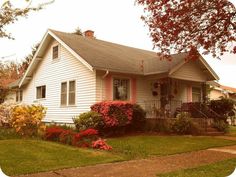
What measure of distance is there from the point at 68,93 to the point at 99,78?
2.60m

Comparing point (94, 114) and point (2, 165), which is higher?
point (94, 114)

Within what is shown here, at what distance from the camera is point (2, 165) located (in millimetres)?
7184

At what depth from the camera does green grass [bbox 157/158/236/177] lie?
625 centimetres

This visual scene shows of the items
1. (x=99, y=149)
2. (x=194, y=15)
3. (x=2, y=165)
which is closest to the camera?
(x=2, y=165)

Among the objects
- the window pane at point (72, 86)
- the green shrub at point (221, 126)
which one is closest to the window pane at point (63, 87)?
the window pane at point (72, 86)

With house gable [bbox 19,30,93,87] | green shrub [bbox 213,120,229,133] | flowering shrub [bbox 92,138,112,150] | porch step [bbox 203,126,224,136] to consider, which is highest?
house gable [bbox 19,30,93,87]

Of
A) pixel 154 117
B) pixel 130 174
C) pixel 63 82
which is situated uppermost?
pixel 63 82

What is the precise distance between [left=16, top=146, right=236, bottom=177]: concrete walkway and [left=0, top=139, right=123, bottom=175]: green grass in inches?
18.9

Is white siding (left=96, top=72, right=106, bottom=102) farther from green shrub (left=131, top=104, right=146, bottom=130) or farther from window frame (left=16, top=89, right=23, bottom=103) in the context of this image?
window frame (left=16, top=89, right=23, bottom=103)

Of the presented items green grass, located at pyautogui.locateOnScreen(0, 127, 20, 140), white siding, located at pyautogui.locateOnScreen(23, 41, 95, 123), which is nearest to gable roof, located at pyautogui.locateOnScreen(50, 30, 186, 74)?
white siding, located at pyautogui.locateOnScreen(23, 41, 95, 123)

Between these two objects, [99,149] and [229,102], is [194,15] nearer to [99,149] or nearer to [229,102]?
[99,149]

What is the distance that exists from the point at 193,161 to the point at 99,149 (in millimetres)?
3015

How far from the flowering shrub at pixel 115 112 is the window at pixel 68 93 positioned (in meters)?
2.76

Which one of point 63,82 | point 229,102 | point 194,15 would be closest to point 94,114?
point 63,82
